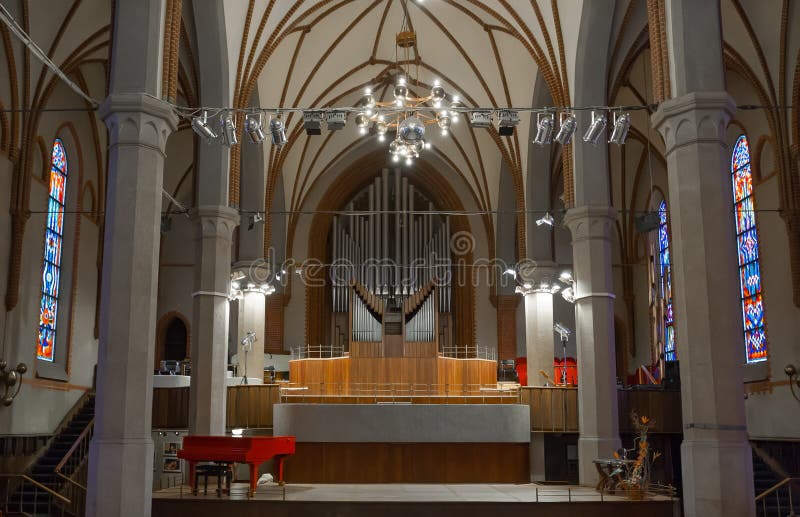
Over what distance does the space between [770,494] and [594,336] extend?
5.26 metres

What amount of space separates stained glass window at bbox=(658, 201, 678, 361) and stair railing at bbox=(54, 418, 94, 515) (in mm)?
15949

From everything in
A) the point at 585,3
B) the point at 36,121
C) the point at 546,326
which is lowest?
the point at 546,326

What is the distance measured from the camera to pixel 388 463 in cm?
1800

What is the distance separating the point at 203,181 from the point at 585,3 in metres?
8.14

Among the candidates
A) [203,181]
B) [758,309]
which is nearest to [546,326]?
[758,309]

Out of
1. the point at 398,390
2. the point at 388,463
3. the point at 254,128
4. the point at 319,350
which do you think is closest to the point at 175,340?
the point at 319,350

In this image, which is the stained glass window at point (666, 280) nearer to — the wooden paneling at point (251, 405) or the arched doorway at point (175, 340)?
the wooden paneling at point (251, 405)

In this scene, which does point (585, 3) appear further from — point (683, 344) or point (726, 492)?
point (726, 492)

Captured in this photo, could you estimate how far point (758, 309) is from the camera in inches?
795

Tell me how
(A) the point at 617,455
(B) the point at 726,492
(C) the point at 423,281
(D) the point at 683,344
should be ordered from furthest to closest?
(C) the point at 423,281, (A) the point at 617,455, (D) the point at 683,344, (B) the point at 726,492

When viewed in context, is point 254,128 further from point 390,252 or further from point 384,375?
point 390,252

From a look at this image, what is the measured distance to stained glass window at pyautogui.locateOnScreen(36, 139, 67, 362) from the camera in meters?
20.9

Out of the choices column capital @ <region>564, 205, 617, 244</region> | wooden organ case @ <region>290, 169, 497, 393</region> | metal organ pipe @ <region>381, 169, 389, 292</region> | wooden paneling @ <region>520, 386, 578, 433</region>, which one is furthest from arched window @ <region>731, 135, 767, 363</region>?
metal organ pipe @ <region>381, 169, 389, 292</region>

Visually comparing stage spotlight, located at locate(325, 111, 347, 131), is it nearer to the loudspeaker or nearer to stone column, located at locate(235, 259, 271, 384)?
stone column, located at locate(235, 259, 271, 384)
